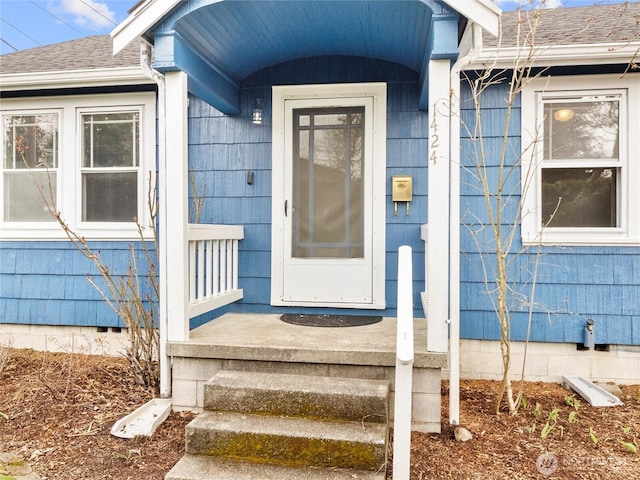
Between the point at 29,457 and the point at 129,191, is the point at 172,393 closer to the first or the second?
the point at 29,457

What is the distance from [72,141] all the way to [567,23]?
505 cm

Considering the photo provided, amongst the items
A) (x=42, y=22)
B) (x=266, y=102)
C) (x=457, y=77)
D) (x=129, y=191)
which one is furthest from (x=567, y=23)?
(x=42, y=22)

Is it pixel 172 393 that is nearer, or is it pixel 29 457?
pixel 29 457

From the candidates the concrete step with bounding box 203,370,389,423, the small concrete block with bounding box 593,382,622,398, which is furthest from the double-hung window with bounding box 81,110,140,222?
the small concrete block with bounding box 593,382,622,398

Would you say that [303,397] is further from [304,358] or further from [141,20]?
[141,20]

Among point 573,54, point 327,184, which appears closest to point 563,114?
point 573,54

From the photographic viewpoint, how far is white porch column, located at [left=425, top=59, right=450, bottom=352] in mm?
2793

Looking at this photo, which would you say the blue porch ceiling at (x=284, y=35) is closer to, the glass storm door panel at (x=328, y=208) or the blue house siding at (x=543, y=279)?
the glass storm door panel at (x=328, y=208)

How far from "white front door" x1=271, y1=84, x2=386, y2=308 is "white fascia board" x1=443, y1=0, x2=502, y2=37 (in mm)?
1386

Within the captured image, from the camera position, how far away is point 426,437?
2.76 m

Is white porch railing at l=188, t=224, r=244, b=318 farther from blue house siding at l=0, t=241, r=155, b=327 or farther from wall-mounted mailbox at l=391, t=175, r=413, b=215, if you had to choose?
wall-mounted mailbox at l=391, t=175, r=413, b=215

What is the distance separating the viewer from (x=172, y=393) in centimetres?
311

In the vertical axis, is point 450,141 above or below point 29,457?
above

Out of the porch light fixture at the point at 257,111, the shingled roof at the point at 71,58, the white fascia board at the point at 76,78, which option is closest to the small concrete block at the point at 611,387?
the porch light fixture at the point at 257,111
